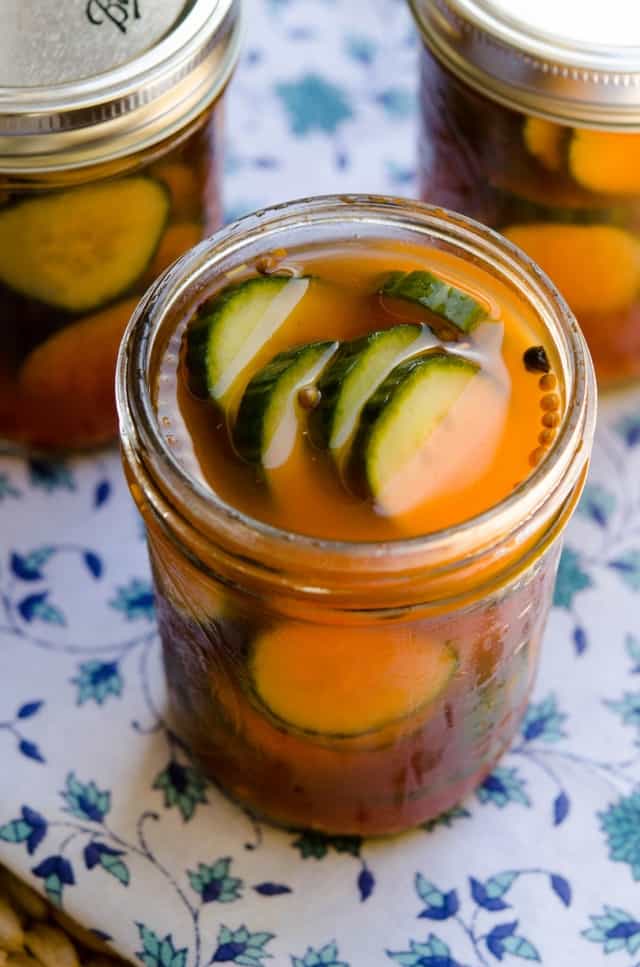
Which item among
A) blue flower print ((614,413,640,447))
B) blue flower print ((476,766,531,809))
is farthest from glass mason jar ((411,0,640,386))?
blue flower print ((476,766,531,809))

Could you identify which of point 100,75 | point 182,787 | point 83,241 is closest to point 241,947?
point 182,787

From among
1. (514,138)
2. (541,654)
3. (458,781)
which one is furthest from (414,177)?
(458,781)

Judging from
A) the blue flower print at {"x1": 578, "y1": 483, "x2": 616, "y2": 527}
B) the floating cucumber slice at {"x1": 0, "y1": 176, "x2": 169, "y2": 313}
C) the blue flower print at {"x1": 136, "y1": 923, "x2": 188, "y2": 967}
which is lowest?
the blue flower print at {"x1": 136, "y1": 923, "x2": 188, "y2": 967}

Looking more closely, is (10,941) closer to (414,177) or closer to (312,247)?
(312,247)

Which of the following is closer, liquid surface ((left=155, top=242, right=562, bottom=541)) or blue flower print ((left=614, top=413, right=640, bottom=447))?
liquid surface ((left=155, top=242, right=562, bottom=541))

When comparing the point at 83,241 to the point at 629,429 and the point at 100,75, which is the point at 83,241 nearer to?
Result: the point at 100,75

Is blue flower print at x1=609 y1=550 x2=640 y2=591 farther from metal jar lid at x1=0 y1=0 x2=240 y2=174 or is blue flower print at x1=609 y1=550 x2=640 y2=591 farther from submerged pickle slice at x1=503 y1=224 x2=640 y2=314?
metal jar lid at x1=0 y1=0 x2=240 y2=174

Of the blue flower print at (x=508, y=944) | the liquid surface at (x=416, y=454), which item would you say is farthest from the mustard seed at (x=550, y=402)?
the blue flower print at (x=508, y=944)
